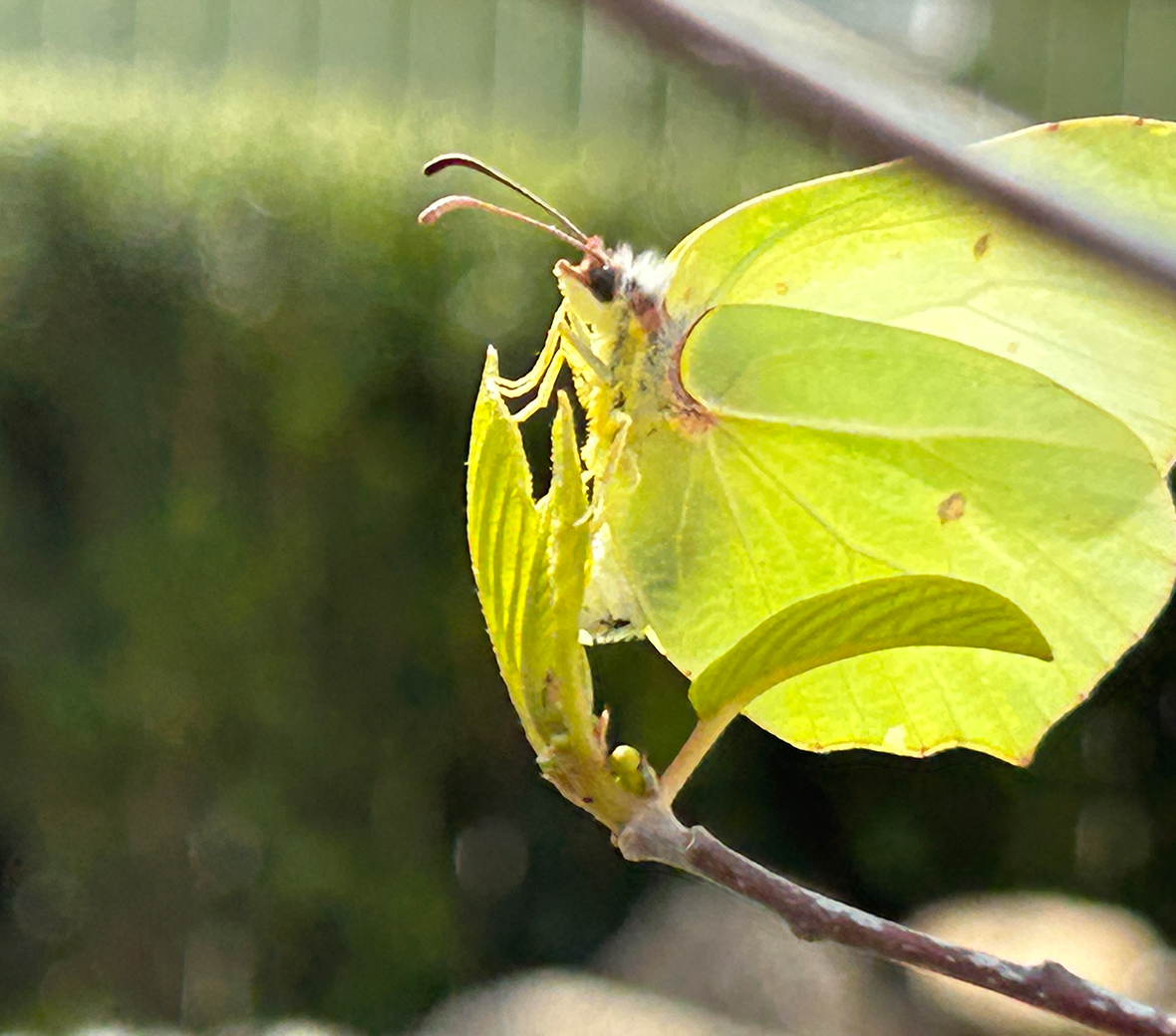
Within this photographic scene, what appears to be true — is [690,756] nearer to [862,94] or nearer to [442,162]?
[442,162]

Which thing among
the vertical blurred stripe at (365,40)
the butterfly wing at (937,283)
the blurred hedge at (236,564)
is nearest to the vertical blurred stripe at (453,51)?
the vertical blurred stripe at (365,40)

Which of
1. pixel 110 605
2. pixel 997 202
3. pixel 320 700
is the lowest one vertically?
pixel 320 700

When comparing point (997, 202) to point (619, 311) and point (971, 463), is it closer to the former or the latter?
point (619, 311)

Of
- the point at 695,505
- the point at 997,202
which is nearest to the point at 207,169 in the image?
the point at 695,505

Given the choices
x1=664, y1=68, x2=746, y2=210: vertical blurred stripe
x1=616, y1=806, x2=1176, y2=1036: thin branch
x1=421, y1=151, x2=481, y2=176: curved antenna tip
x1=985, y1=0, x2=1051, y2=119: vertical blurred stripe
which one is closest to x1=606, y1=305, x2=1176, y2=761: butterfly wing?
x1=421, y1=151, x2=481, y2=176: curved antenna tip

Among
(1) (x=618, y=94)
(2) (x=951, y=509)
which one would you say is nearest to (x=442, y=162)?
(2) (x=951, y=509)

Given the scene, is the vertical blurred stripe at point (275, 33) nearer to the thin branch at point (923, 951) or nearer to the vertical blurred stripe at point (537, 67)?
the vertical blurred stripe at point (537, 67)

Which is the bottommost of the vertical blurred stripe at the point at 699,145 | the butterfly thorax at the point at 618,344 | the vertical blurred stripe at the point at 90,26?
the vertical blurred stripe at the point at 699,145
